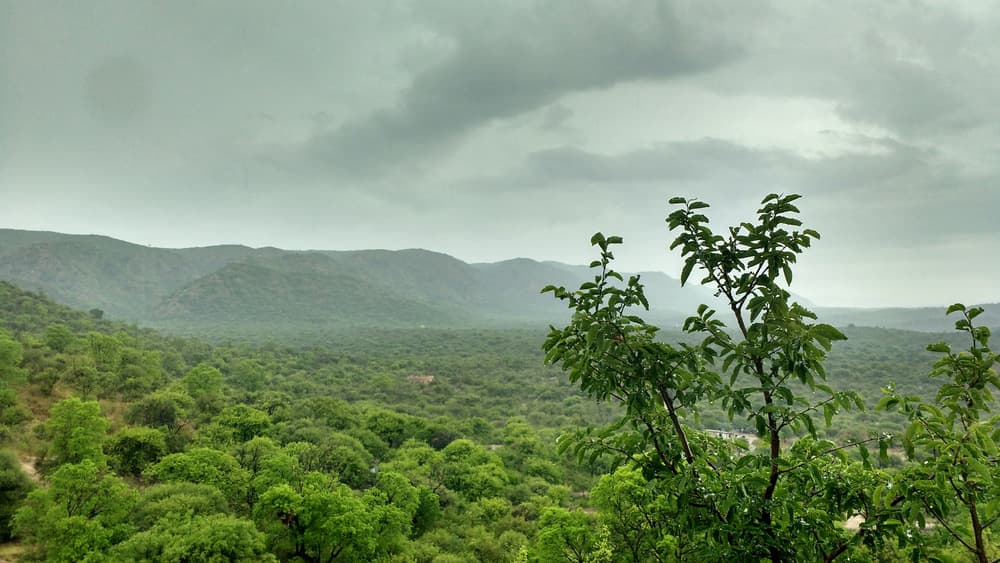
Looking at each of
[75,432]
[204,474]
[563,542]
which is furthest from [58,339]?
[563,542]

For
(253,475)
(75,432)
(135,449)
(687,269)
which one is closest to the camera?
(687,269)

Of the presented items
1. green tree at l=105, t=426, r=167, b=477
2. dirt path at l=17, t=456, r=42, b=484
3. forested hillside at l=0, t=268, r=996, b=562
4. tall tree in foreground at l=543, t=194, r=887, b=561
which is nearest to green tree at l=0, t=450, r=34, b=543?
forested hillside at l=0, t=268, r=996, b=562

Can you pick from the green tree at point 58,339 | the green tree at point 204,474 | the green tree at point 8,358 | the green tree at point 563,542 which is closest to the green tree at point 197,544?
the green tree at point 204,474

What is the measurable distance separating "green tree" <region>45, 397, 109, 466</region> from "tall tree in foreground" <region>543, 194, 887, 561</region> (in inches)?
1521

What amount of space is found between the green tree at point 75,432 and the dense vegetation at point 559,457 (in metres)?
0.15

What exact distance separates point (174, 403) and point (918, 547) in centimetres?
5571

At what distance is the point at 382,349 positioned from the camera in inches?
6964

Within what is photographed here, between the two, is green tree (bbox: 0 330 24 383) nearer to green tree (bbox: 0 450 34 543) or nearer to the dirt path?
the dirt path

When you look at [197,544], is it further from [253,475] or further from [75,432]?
[75,432]

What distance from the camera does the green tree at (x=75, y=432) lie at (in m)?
30.2

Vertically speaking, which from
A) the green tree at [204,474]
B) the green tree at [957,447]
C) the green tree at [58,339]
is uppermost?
the green tree at [957,447]

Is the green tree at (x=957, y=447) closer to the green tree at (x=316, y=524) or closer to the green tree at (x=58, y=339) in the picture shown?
the green tree at (x=316, y=524)

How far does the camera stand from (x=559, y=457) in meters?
22.8

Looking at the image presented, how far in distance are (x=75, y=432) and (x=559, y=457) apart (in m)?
32.3
